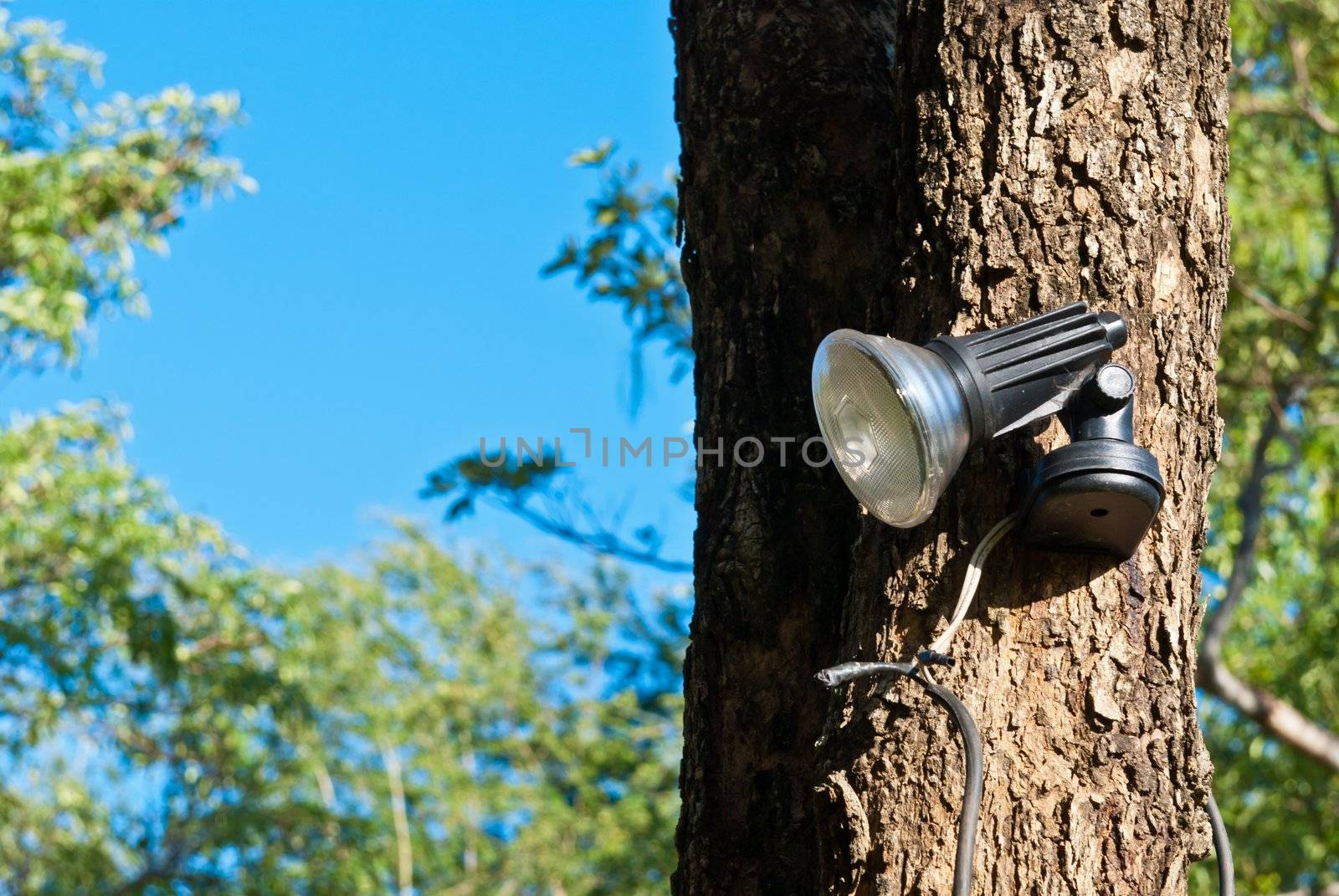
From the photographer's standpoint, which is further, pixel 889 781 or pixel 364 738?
pixel 364 738

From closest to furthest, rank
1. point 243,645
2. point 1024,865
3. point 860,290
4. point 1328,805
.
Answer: point 1024,865, point 860,290, point 1328,805, point 243,645

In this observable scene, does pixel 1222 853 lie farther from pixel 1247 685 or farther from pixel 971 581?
pixel 1247 685

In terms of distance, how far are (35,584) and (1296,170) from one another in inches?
278

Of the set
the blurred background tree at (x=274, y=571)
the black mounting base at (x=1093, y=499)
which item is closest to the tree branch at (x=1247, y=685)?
the blurred background tree at (x=274, y=571)

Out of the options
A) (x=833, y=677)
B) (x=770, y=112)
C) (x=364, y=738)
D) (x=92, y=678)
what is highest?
(x=364, y=738)

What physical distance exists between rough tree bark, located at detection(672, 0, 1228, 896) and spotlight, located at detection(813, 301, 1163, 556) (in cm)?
6

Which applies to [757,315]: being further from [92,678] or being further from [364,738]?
[364,738]

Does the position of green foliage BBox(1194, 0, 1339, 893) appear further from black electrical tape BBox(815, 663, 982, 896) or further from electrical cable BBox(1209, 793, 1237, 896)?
black electrical tape BBox(815, 663, 982, 896)

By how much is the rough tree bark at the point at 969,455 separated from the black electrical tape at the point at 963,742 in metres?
0.03

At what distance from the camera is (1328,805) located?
6.47 metres

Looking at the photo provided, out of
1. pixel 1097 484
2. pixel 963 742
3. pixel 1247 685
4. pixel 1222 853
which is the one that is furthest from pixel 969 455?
→ pixel 1247 685

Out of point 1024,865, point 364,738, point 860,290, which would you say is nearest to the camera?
point 1024,865

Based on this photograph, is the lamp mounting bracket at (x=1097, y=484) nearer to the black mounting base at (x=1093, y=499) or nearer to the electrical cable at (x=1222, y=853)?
the black mounting base at (x=1093, y=499)

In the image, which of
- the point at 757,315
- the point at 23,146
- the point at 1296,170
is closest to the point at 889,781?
the point at 757,315
